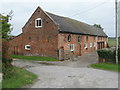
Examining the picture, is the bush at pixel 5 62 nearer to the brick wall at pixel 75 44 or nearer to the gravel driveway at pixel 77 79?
the gravel driveway at pixel 77 79

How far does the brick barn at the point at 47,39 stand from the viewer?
20.6 m

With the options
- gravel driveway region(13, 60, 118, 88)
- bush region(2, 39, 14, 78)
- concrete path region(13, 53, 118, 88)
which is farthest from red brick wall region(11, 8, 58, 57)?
bush region(2, 39, 14, 78)

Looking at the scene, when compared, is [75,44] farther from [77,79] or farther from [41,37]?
[77,79]

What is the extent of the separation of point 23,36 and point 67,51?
909 cm

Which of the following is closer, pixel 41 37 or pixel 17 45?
pixel 41 37

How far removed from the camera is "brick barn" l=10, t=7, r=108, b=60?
20570 millimetres

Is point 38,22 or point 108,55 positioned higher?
point 38,22

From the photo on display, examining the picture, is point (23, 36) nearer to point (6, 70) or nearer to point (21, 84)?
point (6, 70)

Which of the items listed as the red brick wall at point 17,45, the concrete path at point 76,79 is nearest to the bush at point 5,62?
the concrete path at point 76,79

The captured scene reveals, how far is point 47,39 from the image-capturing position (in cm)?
2155

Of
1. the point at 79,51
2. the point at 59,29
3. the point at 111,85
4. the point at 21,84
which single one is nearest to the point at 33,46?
the point at 59,29

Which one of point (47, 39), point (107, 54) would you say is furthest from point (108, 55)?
point (47, 39)

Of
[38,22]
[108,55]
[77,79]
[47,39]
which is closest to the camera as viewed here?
[77,79]

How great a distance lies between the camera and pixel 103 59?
52.6ft
